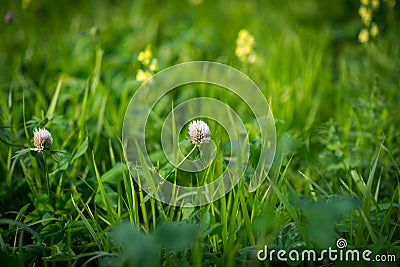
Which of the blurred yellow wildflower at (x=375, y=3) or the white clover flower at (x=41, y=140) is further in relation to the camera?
the blurred yellow wildflower at (x=375, y=3)

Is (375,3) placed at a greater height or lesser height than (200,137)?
greater

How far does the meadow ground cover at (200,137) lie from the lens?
1139 millimetres

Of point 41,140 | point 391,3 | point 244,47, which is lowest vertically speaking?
point 41,140

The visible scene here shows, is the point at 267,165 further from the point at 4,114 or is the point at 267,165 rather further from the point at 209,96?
the point at 4,114

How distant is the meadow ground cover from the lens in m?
1.14

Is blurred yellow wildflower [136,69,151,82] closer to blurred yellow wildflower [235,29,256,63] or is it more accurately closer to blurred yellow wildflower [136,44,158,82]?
blurred yellow wildflower [136,44,158,82]

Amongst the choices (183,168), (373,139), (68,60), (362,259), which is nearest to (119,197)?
(183,168)

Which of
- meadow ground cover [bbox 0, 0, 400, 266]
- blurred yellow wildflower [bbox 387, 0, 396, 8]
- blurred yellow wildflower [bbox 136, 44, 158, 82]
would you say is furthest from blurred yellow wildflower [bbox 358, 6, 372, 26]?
blurred yellow wildflower [bbox 136, 44, 158, 82]

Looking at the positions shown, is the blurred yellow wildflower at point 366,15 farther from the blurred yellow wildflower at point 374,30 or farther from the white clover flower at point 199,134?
the white clover flower at point 199,134

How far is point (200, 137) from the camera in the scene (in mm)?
1169

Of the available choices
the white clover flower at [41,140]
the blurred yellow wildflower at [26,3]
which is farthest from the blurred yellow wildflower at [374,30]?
the blurred yellow wildflower at [26,3]

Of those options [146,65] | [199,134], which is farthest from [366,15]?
[199,134]

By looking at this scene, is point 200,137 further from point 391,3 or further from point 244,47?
point 391,3

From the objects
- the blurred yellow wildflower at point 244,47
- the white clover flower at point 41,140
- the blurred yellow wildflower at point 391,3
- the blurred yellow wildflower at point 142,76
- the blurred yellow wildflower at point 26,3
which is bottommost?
the white clover flower at point 41,140
